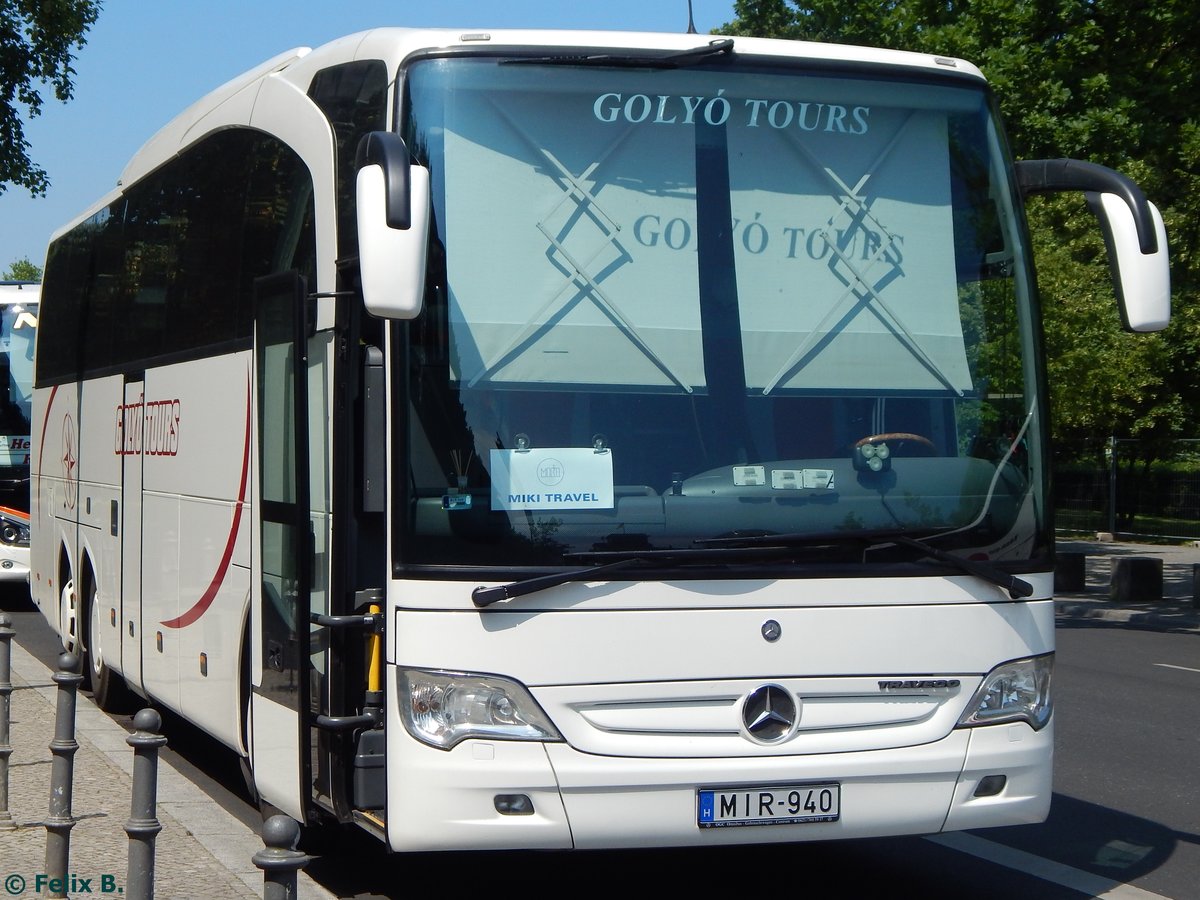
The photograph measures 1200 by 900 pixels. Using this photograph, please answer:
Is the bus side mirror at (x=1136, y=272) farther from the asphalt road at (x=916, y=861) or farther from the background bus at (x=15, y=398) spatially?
the background bus at (x=15, y=398)

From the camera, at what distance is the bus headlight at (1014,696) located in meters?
5.93

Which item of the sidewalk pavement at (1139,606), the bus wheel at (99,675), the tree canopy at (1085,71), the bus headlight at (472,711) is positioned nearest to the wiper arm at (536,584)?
the bus headlight at (472,711)

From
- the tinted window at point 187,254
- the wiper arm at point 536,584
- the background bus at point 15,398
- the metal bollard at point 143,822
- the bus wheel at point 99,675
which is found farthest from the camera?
the background bus at point 15,398

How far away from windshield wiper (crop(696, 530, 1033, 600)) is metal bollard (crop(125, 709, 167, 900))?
6.42ft

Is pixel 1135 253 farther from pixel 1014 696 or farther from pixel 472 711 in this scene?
pixel 472 711

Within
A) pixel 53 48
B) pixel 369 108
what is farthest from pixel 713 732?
pixel 53 48

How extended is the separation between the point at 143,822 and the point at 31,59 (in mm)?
25157

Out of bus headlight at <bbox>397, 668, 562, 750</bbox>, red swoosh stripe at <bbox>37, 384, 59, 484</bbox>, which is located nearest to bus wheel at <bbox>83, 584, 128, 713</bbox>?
red swoosh stripe at <bbox>37, 384, 59, 484</bbox>

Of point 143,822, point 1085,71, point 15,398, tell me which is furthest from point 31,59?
point 143,822

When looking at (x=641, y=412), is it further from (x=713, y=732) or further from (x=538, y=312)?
(x=713, y=732)

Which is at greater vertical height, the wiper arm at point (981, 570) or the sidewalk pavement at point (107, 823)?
the wiper arm at point (981, 570)

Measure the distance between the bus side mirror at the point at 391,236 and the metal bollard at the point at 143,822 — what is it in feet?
4.94

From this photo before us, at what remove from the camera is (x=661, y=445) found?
575cm

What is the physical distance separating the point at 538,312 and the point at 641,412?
1.69 ft
